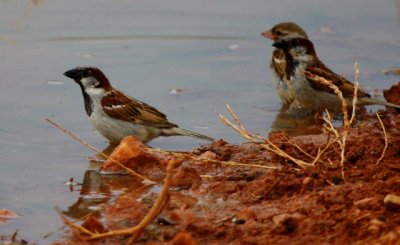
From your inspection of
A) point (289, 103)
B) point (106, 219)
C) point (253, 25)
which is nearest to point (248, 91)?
point (289, 103)

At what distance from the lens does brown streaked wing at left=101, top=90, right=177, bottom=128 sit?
899cm

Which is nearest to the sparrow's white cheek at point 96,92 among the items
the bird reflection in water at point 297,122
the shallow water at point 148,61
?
the shallow water at point 148,61

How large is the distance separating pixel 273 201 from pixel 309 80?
444 cm

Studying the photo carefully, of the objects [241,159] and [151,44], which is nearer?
[241,159]

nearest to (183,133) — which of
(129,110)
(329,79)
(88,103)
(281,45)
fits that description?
(129,110)

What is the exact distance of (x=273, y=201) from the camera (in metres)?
6.14

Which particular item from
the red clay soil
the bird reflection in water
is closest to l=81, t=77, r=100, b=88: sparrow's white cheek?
the bird reflection in water

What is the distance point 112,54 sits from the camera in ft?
37.1

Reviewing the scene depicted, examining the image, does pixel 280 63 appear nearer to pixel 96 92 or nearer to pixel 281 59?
A: pixel 281 59

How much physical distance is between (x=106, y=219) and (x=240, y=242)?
1.05 m

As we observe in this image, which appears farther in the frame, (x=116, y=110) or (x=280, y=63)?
(x=280, y=63)

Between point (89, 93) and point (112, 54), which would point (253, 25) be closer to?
point (112, 54)

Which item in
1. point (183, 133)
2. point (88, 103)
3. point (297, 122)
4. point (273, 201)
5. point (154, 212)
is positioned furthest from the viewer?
point (297, 122)

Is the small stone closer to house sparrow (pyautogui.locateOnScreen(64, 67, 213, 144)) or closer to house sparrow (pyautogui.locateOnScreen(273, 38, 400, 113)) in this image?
house sparrow (pyautogui.locateOnScreen(64, 67, 213, 144))
